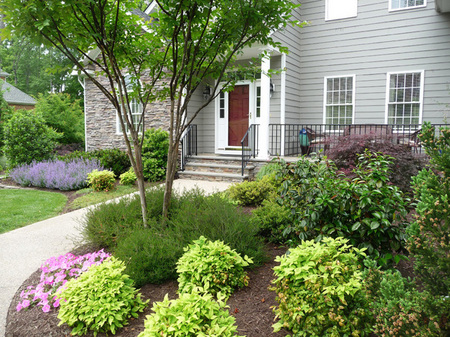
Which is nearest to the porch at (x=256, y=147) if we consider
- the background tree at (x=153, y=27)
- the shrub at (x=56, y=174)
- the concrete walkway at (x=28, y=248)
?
the shrub at (x=56, y=174)

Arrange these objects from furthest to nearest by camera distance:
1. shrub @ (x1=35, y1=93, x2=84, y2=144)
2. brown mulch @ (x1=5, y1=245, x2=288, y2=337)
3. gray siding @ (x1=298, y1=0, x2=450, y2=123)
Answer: shrub @ (x1=35, y1=93, x2=84, y2=144) < gray siding @ (x1=298, y1=0, x2=450, y2=123) < brown mulch @ (x1=5, y1=245, x2=288, y2=337)

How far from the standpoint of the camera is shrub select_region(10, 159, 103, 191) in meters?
8.38

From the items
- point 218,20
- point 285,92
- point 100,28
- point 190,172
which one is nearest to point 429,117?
point 285,92

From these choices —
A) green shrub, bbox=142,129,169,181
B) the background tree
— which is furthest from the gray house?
the background tree

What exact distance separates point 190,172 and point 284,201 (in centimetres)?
617

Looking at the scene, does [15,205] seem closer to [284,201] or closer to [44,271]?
[44,271]

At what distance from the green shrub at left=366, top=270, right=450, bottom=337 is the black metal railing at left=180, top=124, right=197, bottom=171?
26.6 ft

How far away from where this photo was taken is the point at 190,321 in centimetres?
191

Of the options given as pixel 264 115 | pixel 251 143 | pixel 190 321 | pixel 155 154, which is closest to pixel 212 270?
pixel 190 321

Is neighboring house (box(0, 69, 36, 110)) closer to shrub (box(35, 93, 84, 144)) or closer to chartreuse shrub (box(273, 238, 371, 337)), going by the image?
shrub (box(35, 93, 84, 144))

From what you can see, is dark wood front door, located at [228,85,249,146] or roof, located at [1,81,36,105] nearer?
dark wood front door, located at [228,85,249,146]

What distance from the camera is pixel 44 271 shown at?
322 centimetres

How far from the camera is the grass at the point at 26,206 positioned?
18.6 ft

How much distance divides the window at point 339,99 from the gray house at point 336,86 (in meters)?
0.03
